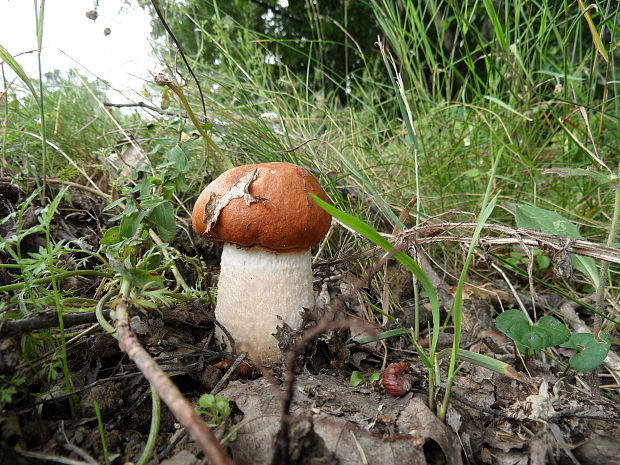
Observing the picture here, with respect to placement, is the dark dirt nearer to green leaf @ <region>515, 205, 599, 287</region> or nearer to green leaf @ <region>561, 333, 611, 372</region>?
green leaf @ <region>561, 333, 611, 372</region>

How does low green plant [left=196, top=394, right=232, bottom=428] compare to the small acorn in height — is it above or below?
above

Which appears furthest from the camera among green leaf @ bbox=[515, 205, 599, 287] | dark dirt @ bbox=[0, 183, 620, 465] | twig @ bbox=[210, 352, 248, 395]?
green leaf @ bbox=[515, 205, 599, 287]

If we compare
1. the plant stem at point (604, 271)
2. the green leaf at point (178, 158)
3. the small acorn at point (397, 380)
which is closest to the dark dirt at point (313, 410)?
the small acorn at point (397, 380)

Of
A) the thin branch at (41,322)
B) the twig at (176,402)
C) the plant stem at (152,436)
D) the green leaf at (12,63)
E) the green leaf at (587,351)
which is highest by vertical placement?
the green leaf at (12,63)

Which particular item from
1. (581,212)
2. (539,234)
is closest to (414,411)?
(539,234)

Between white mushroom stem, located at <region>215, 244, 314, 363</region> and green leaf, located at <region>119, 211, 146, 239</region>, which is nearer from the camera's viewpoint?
green leaf, located at <region>119, 211, 146, 239</region>

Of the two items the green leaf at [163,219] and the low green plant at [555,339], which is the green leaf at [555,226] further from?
the green leaf at [163,219]

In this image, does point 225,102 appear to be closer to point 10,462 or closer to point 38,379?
point 38,379

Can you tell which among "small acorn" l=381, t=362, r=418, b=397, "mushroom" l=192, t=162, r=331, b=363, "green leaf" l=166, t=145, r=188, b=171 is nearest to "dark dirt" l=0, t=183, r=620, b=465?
"small acorn" l=381, t=362, r=418, b=397
